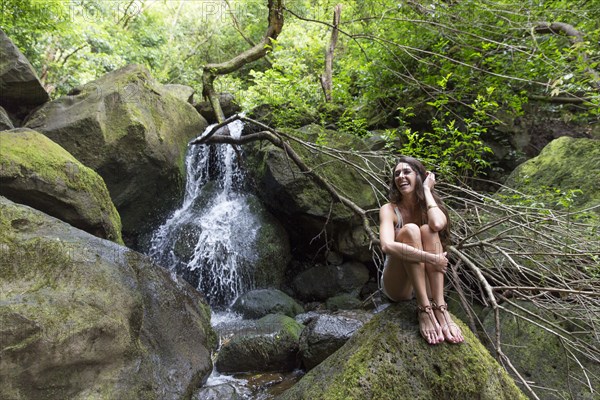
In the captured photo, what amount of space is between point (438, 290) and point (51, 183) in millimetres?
4902

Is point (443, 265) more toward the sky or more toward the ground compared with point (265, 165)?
more toward the ground

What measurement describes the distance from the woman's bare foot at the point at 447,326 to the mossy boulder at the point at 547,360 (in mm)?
1456

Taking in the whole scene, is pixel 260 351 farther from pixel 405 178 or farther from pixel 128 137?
pixel 128 137

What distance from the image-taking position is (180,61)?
18016 millimetres

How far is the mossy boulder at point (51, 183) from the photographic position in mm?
4633

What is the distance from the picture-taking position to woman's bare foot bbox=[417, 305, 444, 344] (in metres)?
2.56

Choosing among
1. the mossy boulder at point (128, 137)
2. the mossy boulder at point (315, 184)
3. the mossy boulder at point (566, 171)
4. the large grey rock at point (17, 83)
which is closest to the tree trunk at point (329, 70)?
the mossy boulder at point (315, 184)

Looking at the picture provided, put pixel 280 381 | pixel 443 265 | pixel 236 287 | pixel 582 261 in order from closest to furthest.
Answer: pixel 443 265 → pixel 582 261 → pixel 280 381 → pixel 236 287

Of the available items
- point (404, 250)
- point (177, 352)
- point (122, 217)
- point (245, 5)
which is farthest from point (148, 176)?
point (245, 5)

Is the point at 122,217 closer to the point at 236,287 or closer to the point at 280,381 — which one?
the point at 236,287

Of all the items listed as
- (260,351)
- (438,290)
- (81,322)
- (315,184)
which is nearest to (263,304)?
(260,351)

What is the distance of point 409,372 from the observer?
8.30ft

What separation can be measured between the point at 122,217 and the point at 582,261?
745cm

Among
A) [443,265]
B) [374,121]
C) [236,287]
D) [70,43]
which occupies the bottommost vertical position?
[236,287]
